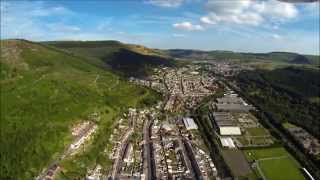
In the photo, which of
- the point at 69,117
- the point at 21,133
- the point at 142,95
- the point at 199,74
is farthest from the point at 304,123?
the point at 199,74

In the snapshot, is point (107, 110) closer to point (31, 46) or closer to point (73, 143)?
point (73, 143)

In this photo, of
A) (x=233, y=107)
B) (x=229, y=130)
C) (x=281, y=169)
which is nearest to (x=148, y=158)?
(x=281, y=169)

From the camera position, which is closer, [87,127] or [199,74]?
[87,127]

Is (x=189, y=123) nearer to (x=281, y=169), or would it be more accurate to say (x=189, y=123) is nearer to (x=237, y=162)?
(x=237, y=162)

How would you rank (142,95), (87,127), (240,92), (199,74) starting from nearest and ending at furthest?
(87,127)
(142,95)
(240,92)
(199,74)

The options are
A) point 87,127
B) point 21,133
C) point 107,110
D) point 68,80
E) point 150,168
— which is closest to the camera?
point 150,168
